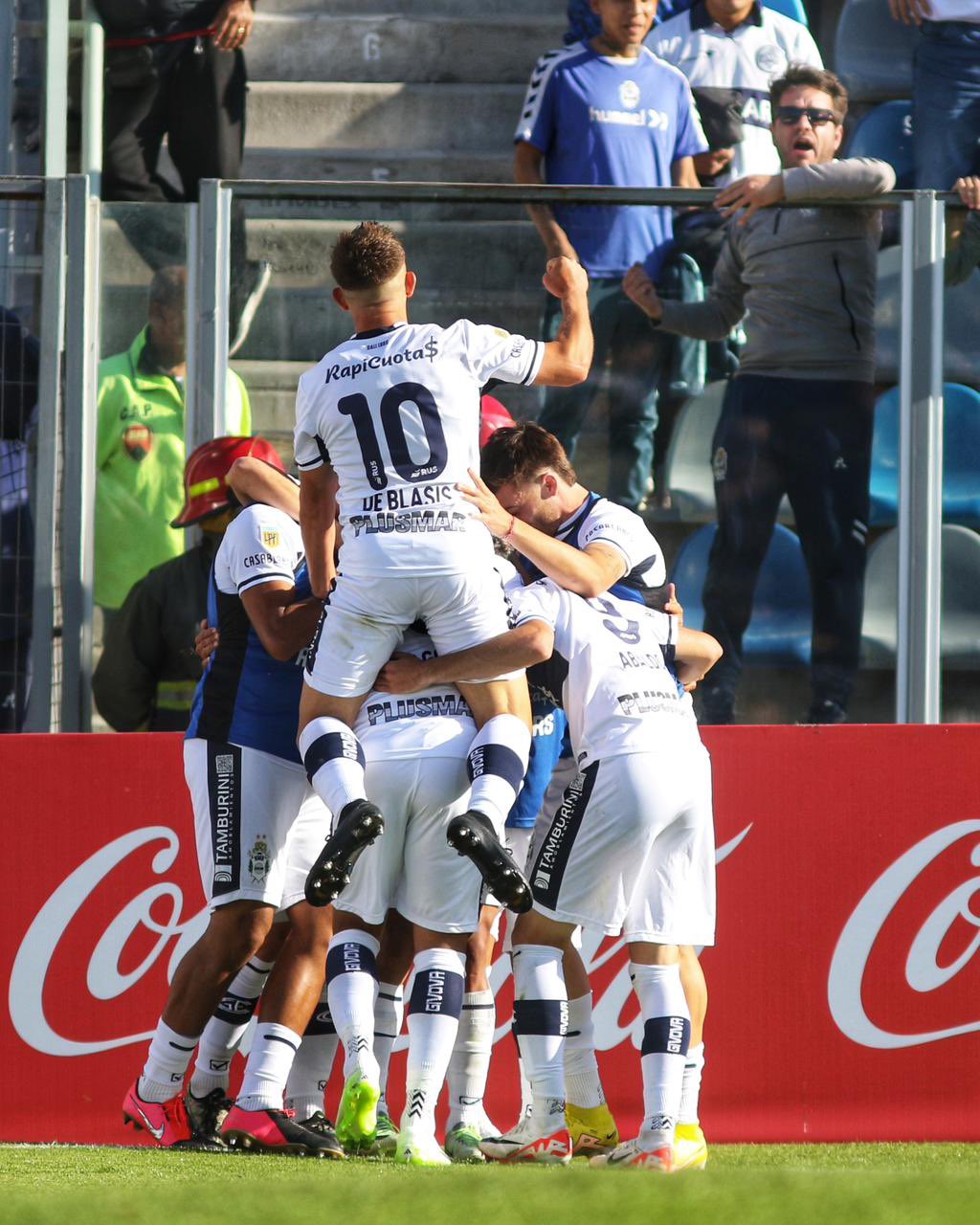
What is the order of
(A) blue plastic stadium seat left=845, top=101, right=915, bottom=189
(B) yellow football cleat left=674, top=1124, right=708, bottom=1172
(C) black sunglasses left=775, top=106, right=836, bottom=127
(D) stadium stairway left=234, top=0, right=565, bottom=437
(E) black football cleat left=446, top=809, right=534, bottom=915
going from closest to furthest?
(E) black football cleat left=446, top=809, right=534, bottom=915, (B) yellow football cleat left=674, top=1124, right=708, bottom=1172, (C) black sunglasses left=775, top=106, right=836, bottom=127, (A) blue plastic stadium seat left=845, top=101, right=915, bottom=189, (D) stadium stairway left=234, top=0, right=565, bottom=437

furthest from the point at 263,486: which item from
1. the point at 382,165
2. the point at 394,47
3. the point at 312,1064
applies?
the point at 394,47

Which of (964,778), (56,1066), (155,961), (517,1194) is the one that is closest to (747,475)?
(964,778)

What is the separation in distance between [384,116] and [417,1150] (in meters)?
6.97

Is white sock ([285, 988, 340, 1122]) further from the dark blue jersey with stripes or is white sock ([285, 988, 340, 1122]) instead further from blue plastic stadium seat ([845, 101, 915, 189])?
blue plastic stadium seat ([845, 101, 915, 189])

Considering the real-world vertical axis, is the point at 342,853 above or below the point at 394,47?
below

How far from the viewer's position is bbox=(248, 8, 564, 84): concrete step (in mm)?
10031

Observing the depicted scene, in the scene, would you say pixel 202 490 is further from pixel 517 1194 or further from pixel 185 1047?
pixel 517 1194

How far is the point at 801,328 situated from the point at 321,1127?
3236 mm

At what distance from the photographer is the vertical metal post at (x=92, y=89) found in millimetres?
7535

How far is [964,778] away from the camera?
5711mm

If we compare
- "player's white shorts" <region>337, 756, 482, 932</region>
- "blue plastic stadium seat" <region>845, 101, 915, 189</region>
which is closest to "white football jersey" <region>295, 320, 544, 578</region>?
"player's white shorts" <region>337, 756, 482, 932</region>

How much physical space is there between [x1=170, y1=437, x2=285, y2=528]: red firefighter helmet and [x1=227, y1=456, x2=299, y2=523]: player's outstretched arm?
0.33 metres

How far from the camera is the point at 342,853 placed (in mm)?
4250

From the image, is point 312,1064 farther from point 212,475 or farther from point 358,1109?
point 212,475
